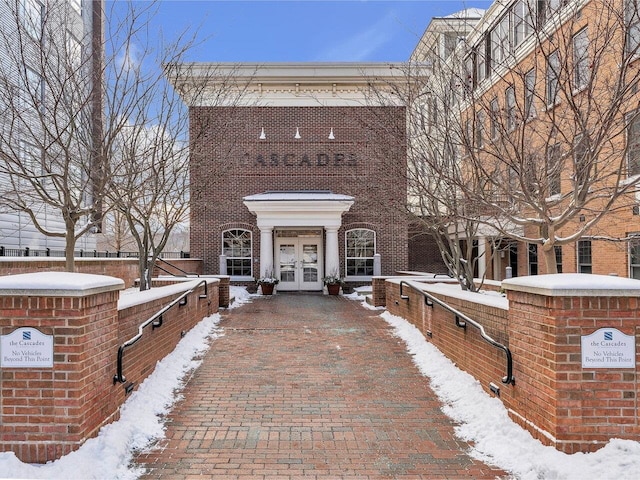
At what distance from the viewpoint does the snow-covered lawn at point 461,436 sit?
3799mm

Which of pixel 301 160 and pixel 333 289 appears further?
pixel 301 160

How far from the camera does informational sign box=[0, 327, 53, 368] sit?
4055 mm

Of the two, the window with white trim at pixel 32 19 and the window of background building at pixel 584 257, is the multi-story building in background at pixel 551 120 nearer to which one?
the window of background building at pixel 584 257

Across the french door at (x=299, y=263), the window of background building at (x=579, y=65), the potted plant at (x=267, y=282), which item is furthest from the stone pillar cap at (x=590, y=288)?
the french door at (x=299, y=263)

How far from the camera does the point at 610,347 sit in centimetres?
407

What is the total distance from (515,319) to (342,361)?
319cm

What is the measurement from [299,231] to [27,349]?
15.1 m

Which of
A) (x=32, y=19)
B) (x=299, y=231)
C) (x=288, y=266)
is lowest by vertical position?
(x=288, y=266)

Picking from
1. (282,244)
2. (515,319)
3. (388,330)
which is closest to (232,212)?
(282,244)

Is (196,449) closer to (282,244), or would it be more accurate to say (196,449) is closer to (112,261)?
(112,261)

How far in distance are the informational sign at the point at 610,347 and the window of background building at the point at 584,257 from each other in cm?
1385

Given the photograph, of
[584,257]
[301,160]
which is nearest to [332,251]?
[301,160]

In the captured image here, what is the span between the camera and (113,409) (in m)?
4.76

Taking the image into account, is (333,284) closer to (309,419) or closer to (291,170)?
(291,170)
